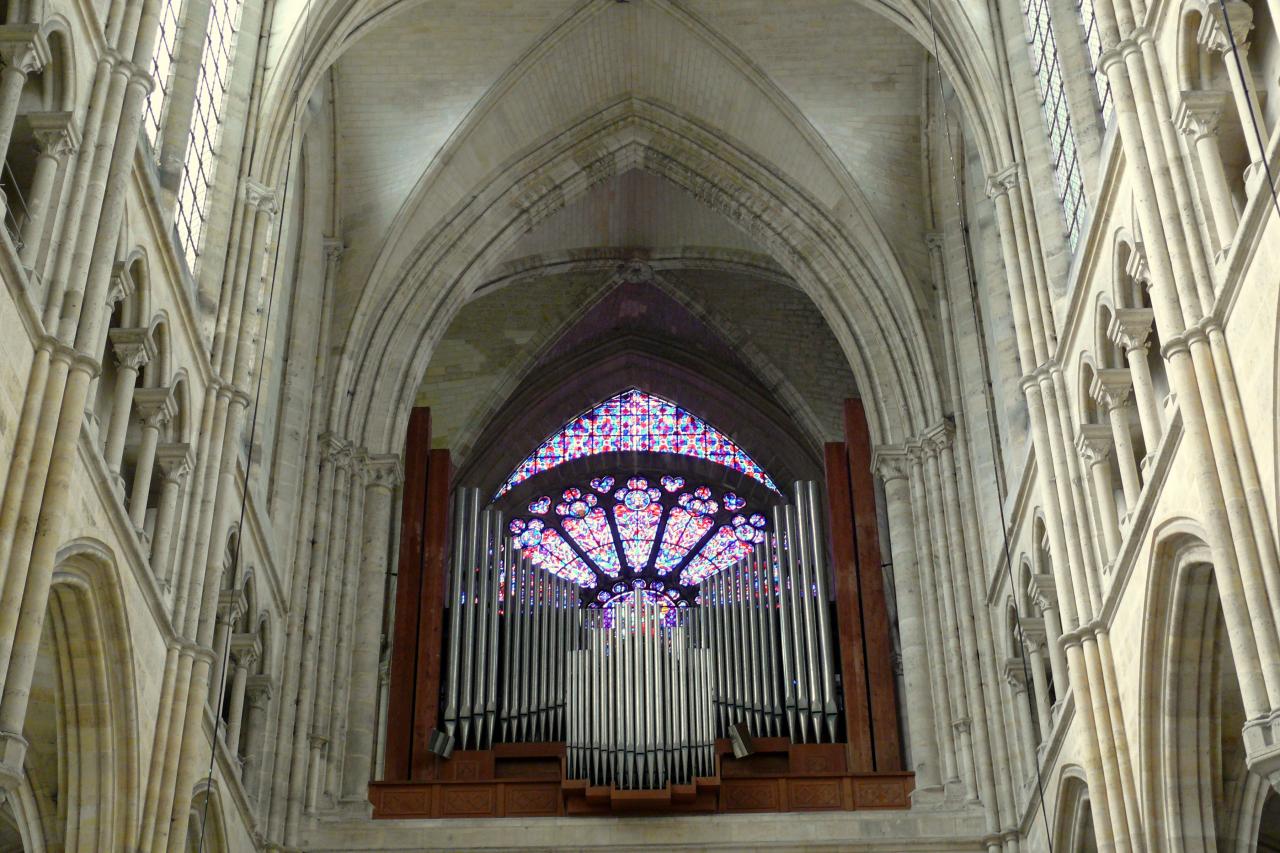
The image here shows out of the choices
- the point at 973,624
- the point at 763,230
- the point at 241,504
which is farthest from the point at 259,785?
the point at 763,230

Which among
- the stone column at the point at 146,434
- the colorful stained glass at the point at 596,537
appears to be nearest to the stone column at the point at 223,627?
the stone column at the point at 146,434

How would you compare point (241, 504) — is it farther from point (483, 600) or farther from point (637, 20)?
point (637, 20)

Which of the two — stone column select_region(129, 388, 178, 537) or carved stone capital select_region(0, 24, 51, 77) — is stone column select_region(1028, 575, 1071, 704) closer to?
stone column select_region(129, 388, 178, 537)

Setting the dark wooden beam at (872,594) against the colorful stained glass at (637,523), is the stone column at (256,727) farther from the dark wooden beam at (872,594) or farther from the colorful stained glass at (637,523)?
the colorful stained glass at (637,523)

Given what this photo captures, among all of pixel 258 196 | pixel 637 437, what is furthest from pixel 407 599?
pixel 637 437

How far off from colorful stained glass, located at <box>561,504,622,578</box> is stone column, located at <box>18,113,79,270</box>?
16.3 m

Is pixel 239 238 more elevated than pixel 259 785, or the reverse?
pixel 239 238

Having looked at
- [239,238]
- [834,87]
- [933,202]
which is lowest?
[239,238]

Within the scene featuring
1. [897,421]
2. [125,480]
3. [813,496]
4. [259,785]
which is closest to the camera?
[125,480]

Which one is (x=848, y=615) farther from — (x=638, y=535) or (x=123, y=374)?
(x=123, y=374)

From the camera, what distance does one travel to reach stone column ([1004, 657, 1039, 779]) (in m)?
18.4

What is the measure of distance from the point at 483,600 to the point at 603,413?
646 cm

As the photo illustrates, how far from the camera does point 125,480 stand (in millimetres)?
14703

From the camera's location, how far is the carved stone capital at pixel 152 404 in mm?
14383
